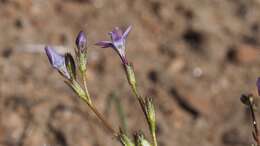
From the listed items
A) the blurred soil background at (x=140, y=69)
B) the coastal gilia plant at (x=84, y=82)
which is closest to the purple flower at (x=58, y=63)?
the coastal gilia plant at (x=84, y=82)

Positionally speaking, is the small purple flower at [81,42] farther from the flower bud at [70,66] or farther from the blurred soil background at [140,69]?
the blurred soil background at [140,69]

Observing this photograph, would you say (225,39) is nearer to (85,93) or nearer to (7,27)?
(7,27)

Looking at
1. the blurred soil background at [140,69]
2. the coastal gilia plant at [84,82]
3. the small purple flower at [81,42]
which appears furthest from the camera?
the blurred soil background at [140,69]

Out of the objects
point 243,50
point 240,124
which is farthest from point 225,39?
point 240,124

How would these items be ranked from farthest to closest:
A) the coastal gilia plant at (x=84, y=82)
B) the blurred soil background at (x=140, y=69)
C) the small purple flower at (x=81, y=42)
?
the blurred soil background at (x=140, y=69), the small purple flower at (x=81, y=42), the coastal gilia plant at (x=84, y=82)

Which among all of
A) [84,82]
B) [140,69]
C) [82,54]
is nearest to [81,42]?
[82,54]

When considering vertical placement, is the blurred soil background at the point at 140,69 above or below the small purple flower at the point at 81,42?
above

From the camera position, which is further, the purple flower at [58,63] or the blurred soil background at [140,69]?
the blurred soil background at [140,69]

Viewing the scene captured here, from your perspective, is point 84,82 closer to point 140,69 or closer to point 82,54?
point 82,54

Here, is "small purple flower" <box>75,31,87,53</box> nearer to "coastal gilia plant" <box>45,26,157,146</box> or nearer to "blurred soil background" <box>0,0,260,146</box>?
"coastal gilia plant" <box>45,26,157,146</box>
